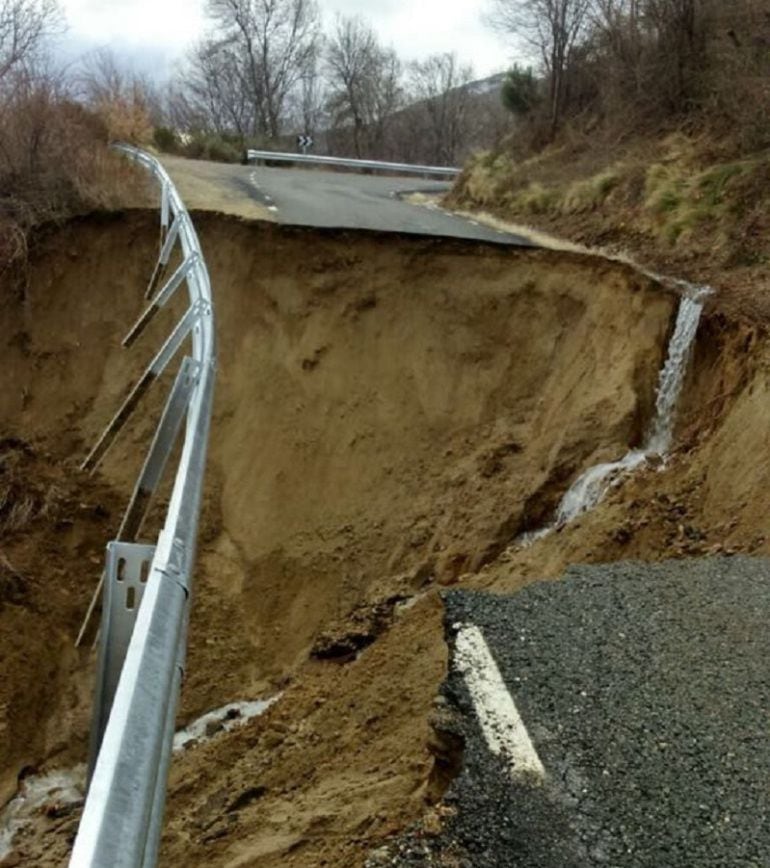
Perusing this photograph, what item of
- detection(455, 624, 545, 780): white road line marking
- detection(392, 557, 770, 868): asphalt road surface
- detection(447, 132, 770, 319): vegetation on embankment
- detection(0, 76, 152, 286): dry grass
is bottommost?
detection(392, 557, 770, 868): asphalt road surface

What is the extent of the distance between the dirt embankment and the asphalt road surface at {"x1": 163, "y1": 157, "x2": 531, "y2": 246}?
0.87 meters

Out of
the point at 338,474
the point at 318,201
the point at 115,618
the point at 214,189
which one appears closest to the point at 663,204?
the point at 338,474

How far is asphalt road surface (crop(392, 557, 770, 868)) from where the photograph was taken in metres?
3.77

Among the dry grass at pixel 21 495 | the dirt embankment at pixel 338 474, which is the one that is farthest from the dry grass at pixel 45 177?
the dry grass at pixel 21 495

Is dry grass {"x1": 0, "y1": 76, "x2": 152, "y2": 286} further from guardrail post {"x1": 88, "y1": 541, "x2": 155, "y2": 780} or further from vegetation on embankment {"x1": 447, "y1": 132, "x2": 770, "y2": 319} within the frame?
guardrail post {"x1": 88, "y1": 541, "x2": 155, "y2": 780}

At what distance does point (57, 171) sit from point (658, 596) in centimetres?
1201

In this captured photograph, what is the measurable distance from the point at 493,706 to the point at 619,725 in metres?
0.63

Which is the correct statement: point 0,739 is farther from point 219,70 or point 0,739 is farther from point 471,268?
point 219,70

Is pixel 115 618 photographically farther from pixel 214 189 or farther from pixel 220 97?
pixel 220 97

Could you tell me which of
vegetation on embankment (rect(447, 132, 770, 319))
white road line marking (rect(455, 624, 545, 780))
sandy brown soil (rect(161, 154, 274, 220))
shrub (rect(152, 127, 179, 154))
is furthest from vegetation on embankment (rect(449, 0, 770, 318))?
shrub (rect(152, 127, 179, 154))

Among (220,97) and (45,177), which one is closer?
(45,177)

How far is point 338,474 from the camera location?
11797 mm

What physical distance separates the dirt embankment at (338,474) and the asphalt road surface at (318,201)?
0.87m

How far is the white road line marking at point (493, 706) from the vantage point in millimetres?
4195
